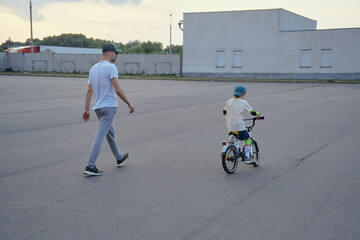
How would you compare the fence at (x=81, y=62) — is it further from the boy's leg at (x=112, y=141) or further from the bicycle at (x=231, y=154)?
the bicycle at (x=231, y=154)

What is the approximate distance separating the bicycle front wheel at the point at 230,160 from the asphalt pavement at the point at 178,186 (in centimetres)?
22

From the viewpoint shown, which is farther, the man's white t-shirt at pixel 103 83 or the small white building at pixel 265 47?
the small white building at pixel 265 47

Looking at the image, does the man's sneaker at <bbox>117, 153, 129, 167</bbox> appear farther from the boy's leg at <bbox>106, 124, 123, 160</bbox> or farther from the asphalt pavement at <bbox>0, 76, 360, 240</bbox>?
the asphalt pavement at <bbox>0, 76, 360, 240</bbox>

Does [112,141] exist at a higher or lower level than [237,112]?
lower

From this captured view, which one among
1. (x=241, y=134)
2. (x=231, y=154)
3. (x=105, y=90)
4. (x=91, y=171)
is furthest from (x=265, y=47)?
(x=91, y=171)

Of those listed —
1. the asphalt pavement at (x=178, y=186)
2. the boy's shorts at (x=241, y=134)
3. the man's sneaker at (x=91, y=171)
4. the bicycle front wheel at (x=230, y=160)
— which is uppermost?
the boy's shorts at (x=241, y=134)

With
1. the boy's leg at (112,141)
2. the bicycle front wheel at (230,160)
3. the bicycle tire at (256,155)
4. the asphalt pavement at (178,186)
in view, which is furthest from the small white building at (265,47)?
the boy's leg at (112,141)

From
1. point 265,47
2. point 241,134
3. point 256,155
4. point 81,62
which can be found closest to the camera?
point 241,134

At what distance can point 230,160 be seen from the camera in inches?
256

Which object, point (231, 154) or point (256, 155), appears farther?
point (256, 155)

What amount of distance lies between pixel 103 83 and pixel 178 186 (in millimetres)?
2052

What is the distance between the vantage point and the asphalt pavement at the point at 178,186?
4.23 meters

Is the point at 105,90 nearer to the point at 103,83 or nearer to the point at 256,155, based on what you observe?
the point at 103,83

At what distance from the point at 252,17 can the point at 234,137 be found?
44929mm
